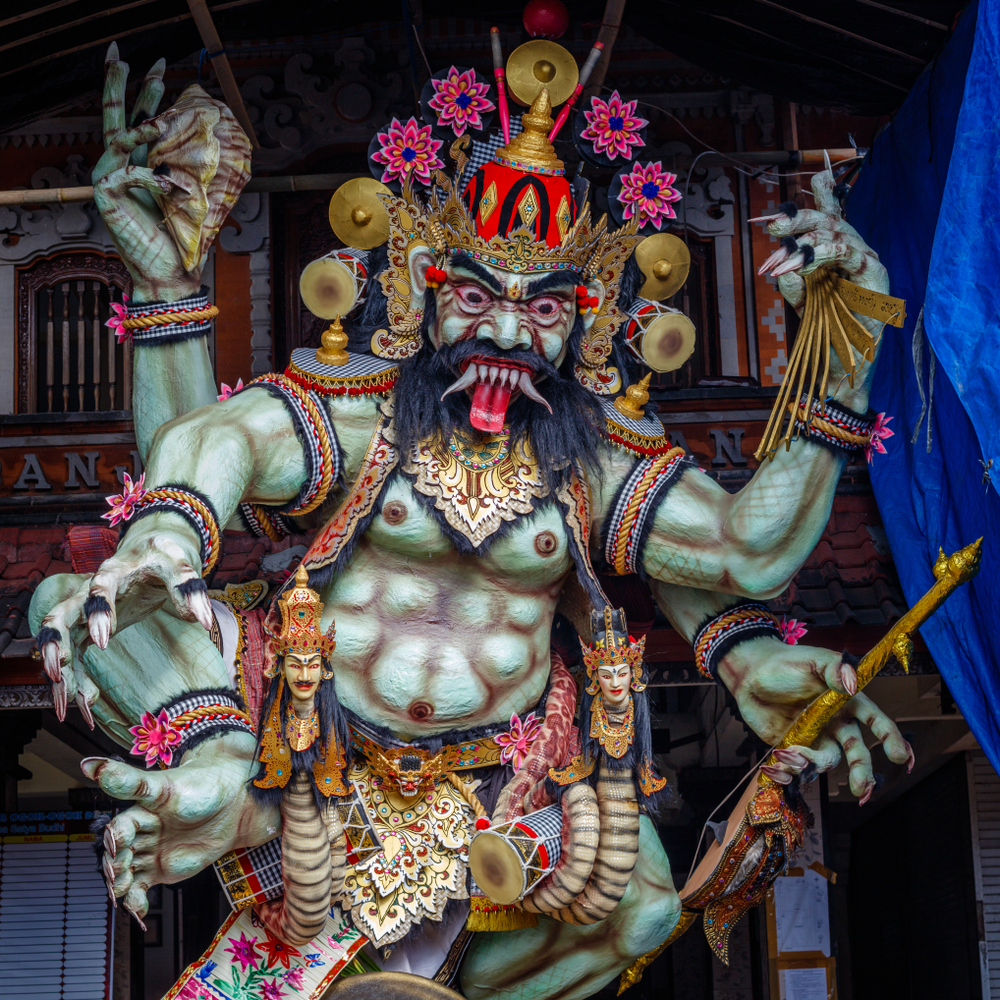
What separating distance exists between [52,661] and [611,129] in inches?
91.3

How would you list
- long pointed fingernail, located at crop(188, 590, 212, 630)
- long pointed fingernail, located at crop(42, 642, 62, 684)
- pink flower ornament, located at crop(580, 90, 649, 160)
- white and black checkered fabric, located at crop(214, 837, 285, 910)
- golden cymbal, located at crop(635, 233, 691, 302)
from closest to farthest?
1. long pointed fingernail, located at crop(42, 642, 62, 684)
2. long pointed fingernail, located at crop(188, 590, 212, 630)
3. white and black checkered fabric, located at crop(214, 837, 285, 910)
4. pink flower ornament, located at crop(580, 90, 649, 160)
5. golden cymbal, located at crop(635, 233, 691, 302)

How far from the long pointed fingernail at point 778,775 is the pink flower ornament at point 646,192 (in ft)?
5.49

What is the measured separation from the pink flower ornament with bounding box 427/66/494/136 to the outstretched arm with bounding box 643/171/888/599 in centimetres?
97

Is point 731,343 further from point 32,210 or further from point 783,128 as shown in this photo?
point 32,210

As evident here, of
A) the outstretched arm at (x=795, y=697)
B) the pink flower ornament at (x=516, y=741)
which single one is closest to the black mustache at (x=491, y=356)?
the outstretched arm at (x=795, y=697)

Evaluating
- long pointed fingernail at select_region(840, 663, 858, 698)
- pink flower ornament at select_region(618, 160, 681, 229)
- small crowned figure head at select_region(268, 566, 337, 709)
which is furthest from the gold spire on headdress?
long pointed fingernail at select_region(840, 663, 858, 698)

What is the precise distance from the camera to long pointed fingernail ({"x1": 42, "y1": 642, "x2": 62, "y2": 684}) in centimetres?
355

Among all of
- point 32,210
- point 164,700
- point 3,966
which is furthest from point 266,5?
point 3,966

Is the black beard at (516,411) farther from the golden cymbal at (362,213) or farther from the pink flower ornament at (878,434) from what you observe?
the pink flower ornament at (878,434)

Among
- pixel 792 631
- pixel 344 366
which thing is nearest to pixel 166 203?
pixel 344 366

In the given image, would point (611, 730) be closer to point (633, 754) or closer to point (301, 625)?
point (633, 754)

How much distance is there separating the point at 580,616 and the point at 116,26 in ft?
8.15

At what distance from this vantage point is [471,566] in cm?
445

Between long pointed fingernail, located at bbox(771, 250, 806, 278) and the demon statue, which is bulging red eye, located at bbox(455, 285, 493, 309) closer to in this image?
the demon statue
